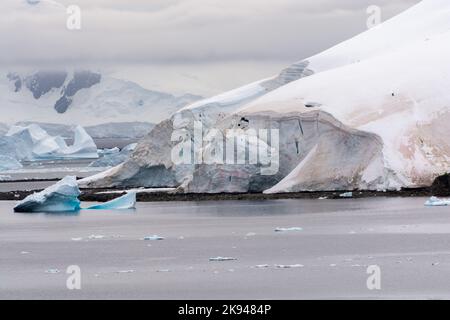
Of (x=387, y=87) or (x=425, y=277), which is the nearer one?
(x=425, y=277)

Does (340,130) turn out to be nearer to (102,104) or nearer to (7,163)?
(7,163)

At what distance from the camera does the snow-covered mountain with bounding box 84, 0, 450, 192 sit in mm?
52750

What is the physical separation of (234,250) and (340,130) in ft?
59.2

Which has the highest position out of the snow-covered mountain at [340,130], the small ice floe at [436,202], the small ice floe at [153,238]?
the snow-covered mountain at [340,130]

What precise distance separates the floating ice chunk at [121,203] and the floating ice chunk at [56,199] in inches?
35.8

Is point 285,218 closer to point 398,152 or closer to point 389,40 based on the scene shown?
point 398,152

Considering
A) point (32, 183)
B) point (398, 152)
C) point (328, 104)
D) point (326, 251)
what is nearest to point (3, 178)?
point (32, 183)

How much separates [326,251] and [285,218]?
33.3 feet

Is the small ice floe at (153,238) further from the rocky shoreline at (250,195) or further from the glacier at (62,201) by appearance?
the rocky shoreline at (250,195)

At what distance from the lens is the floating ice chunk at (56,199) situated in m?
49.2

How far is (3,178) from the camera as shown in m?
81.8

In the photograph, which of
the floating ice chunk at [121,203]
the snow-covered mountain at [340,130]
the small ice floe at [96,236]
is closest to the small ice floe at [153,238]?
→ the small ice floe at [96,236]

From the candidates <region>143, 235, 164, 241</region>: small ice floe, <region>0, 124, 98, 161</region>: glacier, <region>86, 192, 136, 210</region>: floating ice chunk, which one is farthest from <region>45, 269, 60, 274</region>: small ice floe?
<region>0, 124, 98, 161</region>: glacier

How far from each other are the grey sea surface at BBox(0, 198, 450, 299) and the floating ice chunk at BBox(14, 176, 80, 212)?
0.52 m
